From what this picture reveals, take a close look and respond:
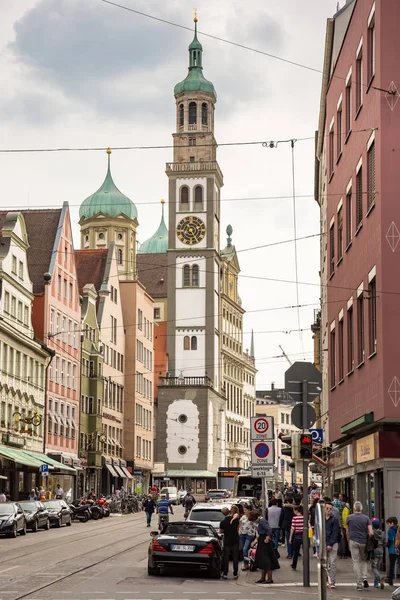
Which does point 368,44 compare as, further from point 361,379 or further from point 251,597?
point 251,597

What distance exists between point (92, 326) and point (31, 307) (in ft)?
53.1

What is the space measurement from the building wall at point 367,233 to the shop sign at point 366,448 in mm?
658

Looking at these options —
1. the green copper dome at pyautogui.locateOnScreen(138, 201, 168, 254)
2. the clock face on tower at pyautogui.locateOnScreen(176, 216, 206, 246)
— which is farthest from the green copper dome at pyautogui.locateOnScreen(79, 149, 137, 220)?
the clock face on tower at pyautogui.locateOnScreen(176, 216, 206, 246)

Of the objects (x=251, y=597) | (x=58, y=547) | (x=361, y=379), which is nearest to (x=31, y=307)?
(x=58, y=547)

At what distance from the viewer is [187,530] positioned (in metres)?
25.2

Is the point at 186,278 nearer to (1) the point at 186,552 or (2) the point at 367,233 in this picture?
(2) the point at 367,233

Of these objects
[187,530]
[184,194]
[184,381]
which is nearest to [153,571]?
[187,530]

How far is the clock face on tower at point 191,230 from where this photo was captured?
4934 inches

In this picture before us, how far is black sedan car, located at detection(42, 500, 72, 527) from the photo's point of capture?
51.3 metres

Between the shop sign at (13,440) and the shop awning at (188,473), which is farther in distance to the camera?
the shop awning at (188,473)

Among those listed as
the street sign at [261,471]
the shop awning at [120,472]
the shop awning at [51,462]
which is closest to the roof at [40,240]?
the shop awning at [51,462]

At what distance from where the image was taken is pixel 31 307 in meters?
74.0

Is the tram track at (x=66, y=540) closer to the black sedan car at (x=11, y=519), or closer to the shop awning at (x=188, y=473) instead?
the black sedan car at (x=11, y=519)

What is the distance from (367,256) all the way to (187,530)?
7297 mm
